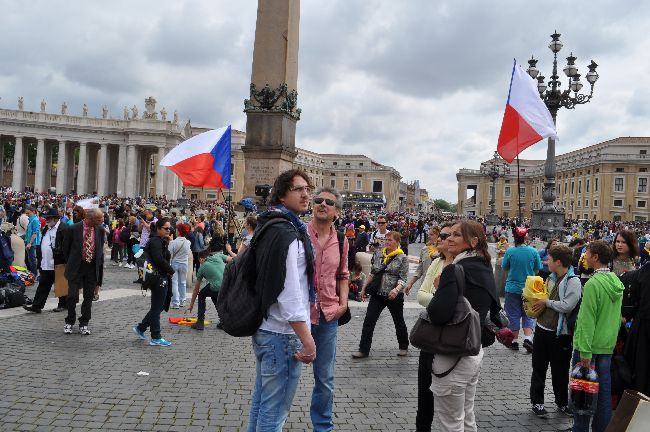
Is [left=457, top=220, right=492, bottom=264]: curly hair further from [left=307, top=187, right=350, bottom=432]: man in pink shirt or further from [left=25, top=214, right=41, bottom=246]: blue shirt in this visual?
[left=25, top=214, right=41, bottom=246]: blue shirt

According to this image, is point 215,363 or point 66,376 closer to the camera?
point 66,376

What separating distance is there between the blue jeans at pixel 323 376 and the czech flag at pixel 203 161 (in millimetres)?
7154

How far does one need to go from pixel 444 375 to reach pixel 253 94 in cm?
1438

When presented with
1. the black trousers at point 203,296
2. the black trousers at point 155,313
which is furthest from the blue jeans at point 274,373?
the black trousers at point 203,296

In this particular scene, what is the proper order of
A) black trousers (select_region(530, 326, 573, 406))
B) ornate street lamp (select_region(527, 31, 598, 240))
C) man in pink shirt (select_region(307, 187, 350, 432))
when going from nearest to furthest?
man in pink shirt (select_region(307, 187, 350, 432)), black trousers (select_region(530, 326, 573, 406)), ornate street lamp (select_region(527, 31, 598, 240))

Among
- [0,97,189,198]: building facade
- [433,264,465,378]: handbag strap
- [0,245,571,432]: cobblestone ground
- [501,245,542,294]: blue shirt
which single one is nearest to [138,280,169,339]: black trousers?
[0,245,571,432]: cobblestone ground

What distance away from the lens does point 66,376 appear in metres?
5.61

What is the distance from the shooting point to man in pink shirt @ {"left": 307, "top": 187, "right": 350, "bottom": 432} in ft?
13.5

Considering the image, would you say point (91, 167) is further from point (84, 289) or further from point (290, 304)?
point (290, 304)

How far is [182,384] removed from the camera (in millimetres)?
5523

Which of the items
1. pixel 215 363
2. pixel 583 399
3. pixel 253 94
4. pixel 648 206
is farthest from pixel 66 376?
pixel 648 206

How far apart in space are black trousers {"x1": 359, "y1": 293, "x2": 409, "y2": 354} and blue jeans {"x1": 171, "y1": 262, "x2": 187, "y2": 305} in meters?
4.40

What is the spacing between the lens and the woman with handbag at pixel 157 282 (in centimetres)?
707

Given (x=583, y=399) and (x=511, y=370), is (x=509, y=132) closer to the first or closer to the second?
(x=511, y=370)
